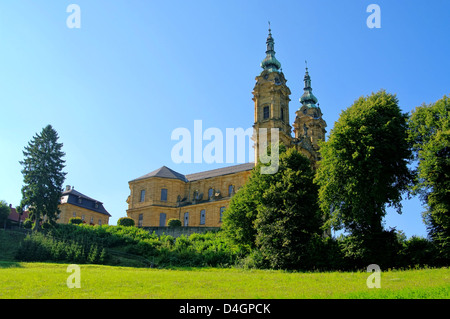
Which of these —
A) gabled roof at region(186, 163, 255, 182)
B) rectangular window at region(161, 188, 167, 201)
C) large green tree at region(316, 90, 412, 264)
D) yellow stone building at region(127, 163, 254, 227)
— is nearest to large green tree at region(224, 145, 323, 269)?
large green tree at region(316, 90, 412, 264)

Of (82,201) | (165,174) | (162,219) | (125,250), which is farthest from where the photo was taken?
(82,201)

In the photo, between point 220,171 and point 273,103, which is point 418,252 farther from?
point 220,171

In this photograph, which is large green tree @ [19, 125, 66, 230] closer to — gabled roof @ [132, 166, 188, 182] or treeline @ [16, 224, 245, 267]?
treeline @ [16, 224, 245, 267]

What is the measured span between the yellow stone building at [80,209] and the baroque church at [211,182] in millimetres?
6667

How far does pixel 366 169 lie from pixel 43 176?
107 ft

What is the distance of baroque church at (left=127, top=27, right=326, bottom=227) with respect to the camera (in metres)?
55.9

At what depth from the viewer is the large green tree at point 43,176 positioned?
4228 cm

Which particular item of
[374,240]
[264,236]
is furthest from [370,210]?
[264,236]

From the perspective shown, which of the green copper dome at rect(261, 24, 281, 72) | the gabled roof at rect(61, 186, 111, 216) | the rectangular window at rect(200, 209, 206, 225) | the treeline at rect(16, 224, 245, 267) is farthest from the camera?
the gabled roof at rect(61, 186, 111, 216)

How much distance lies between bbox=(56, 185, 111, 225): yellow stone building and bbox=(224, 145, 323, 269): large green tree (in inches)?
1450

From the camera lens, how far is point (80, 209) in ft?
214

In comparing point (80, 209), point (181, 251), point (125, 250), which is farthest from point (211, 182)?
point (181, 251)
